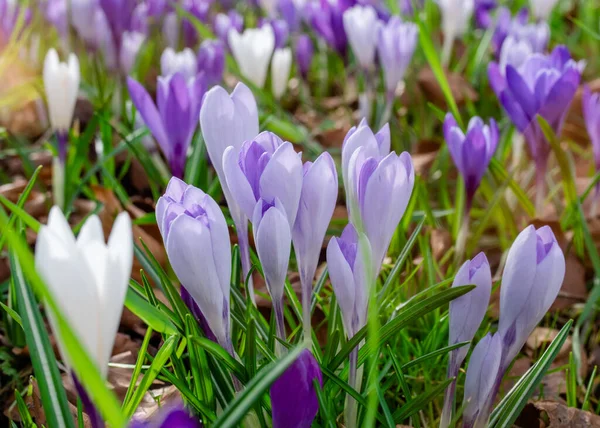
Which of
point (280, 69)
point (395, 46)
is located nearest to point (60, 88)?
point (280, 69)

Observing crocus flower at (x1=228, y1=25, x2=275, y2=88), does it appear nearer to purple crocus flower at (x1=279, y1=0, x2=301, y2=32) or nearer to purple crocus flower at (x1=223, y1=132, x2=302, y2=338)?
purple crocus flower at (x1=279, y1=0, x2=301, y2=32)

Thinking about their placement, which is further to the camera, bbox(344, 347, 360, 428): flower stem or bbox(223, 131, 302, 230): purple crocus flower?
bbox(344, 347, 360, 428): flower stem

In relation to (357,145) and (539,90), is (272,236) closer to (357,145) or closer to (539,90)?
(357,145)

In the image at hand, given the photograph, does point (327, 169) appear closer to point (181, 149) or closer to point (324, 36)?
point (181, 149)

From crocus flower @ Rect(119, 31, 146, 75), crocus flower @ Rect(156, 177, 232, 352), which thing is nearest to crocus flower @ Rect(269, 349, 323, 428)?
crocus flower @ Rect(156, 177, 232, 352)

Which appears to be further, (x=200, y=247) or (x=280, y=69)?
(x=280, y=69)

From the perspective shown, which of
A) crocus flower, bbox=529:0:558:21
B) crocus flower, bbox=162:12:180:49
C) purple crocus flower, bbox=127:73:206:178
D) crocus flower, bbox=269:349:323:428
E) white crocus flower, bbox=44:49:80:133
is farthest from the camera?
crocus flower, bbox=162:12:180:49

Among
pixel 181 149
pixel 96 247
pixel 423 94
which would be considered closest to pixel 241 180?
pixel 96 247
